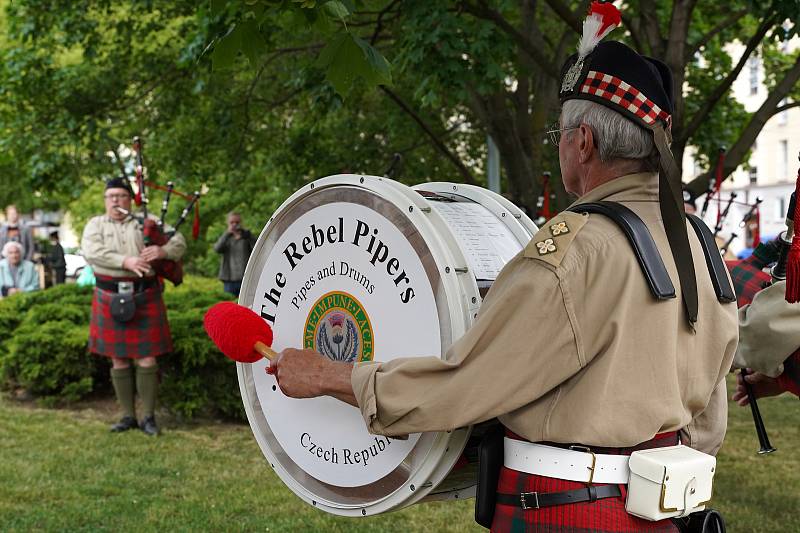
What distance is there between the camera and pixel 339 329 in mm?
2262

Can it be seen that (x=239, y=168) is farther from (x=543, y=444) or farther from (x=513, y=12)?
(x=543, y=444)

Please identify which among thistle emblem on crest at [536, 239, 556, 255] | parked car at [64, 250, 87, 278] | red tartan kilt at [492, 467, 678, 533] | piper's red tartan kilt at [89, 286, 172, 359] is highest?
thistle emblem on crest at [536, 239, 556, 255]

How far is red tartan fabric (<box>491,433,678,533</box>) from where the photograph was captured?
1.83 m

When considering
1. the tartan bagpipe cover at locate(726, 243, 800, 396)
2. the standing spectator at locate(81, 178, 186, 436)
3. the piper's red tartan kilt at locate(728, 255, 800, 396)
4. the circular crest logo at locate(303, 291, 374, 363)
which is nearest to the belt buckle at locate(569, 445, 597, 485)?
the circular crest logo at locate(303, 291, 374, 363)

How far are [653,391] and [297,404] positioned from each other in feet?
3.07

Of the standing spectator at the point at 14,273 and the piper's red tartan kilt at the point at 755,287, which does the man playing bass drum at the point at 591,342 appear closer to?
the piper's red tartan kilt at the point at 755,287

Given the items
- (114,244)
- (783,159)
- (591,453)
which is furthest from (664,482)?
(783,159)

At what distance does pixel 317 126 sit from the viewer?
1023 cm

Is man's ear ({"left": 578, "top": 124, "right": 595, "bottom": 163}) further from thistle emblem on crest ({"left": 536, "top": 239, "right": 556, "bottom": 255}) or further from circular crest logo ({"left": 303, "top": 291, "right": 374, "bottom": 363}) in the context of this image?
circular crest logo ({"left": 303, "top": 291, "right": 374, "bottom": 363})

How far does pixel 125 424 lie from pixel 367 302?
506 centimetres

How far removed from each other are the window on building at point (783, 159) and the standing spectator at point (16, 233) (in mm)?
32832

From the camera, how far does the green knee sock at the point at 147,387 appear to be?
22.2 ft

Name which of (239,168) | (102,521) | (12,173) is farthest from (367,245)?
(12,173)

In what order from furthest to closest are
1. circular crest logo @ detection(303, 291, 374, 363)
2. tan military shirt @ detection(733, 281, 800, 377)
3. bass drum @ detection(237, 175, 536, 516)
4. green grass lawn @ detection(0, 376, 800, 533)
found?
green grass lawn @ detection(0, 376, 800, 533), tan military shirt @ detection(733, 281, 800, 377), circular crest logo @ detection(303, 291, 374, 363), bass drum @ detection(237, 175, 536, 516)
